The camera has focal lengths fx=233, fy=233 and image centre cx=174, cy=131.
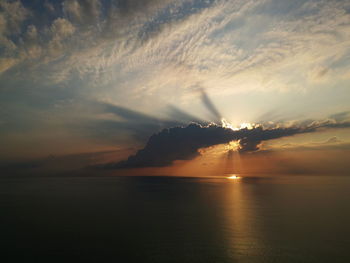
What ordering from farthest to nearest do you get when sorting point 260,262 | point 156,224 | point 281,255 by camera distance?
point 156,224
point 281,255
point 260,262

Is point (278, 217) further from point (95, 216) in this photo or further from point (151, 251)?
point (95, 216)

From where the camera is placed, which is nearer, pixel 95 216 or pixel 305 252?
pixel 305 252

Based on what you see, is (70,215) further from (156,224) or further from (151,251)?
(151,251)

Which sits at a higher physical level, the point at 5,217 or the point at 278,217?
the point at 5,217

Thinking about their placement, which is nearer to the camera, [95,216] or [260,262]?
[260,262]

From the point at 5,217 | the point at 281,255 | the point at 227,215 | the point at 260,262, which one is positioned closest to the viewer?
the point at 260,262

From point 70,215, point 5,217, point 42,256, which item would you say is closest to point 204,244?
point 42,256

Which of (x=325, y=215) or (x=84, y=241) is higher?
(x=84, y=241)

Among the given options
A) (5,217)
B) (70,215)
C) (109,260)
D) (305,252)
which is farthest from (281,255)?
(5,217)

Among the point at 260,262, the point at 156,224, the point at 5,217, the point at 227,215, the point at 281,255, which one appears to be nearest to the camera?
the point at 260,262
